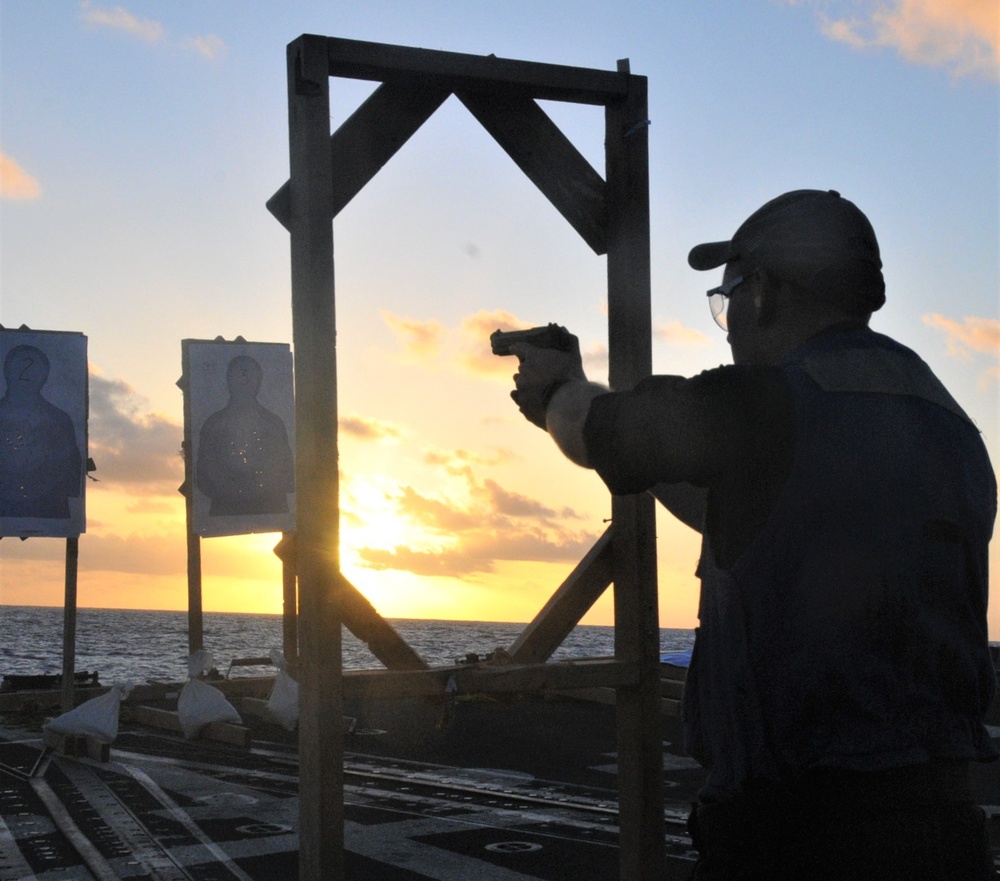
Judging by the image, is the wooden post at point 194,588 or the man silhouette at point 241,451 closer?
the wooden post at point 194,588

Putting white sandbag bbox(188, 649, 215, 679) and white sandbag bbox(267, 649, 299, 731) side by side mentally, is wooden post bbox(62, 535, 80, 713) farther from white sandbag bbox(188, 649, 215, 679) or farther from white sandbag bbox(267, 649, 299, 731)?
white sandbag bbox(267, 649, 299, 731)

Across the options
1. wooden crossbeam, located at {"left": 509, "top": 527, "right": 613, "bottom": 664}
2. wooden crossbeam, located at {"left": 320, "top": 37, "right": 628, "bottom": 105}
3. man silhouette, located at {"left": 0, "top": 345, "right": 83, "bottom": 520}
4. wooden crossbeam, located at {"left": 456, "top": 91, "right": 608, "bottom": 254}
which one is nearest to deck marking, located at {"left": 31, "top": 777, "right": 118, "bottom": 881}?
wooden crossbeam, located at {"left": 509, "top": 527, "right": 613, "bottom": 664}

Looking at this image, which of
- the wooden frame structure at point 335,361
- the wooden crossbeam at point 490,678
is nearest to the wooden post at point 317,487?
the wooden frame structure at point 335,361

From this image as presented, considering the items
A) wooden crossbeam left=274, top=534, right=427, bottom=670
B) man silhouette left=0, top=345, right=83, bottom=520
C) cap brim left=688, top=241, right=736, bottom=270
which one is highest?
man silhouette left=0, top=345, right=83, bottom=520

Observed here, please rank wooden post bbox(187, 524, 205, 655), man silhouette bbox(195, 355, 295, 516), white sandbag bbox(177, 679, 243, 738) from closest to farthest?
white sandbag bbox(177, 679, 243, 738), wooden post bbox(187, 524, 205, 655), man silhouette bbox(195, 355, 295, 516)

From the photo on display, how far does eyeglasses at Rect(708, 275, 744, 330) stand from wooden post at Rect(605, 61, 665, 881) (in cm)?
126

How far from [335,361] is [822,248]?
5.27ft

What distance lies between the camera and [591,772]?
8.30 meters

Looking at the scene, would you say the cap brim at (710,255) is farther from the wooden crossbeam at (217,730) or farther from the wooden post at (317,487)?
the wooden crossbeam at (217,730)

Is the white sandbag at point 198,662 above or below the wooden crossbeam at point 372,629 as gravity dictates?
below

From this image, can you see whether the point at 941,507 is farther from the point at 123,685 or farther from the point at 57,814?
the point at 123,685

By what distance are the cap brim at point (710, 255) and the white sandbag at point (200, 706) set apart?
822cm

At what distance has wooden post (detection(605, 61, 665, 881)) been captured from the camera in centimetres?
383

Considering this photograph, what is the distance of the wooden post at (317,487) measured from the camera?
3.41m
